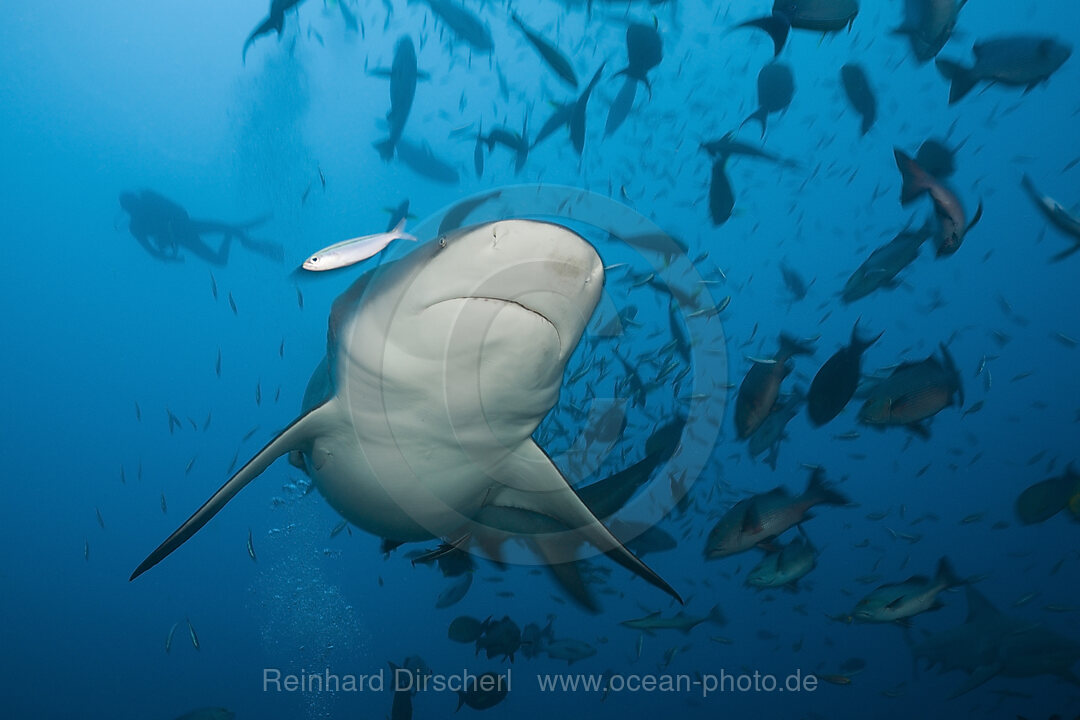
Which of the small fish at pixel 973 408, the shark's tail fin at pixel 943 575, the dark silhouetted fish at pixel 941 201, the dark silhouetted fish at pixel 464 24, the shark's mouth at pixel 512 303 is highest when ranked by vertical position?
the dark silhouetted fish at pixel 464 24

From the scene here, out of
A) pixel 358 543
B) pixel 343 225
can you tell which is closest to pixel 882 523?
pixel 358 543

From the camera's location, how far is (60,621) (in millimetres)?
9414

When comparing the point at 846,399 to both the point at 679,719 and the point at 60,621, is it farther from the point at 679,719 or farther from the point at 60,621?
the point at 60,621

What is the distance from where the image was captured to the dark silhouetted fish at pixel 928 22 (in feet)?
13.4

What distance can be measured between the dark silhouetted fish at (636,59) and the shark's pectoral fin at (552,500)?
3688 mm

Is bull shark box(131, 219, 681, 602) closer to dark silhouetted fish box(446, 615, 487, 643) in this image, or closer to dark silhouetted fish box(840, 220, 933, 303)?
dark silhouetted fish box(446, 615, 487, 643)

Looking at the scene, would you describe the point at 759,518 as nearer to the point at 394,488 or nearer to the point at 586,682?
the point at 394,488

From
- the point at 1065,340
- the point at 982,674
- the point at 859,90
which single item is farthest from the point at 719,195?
the point at 1065,340

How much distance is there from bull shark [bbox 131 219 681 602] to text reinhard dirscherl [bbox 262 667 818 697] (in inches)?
304

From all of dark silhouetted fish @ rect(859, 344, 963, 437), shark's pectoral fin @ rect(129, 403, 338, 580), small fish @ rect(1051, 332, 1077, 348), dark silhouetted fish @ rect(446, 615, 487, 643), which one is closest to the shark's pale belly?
shark's pectoral fin @ rect(129, 403, 338, 580)

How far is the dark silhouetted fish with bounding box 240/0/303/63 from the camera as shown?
191 inches

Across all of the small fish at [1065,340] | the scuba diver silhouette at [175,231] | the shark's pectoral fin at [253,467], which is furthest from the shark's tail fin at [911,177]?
the scuba diver silhouette at [175,231]

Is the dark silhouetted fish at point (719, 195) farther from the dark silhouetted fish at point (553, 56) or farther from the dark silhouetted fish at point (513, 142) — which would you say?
the dark silhouetted fish at point (513, 142)

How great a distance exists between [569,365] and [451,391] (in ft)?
15.2
